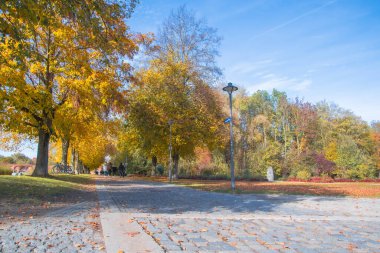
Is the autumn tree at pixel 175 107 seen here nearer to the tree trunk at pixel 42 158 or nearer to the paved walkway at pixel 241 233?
the tree trunk at pixel 42 158

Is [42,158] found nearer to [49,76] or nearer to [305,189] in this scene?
[49,76]

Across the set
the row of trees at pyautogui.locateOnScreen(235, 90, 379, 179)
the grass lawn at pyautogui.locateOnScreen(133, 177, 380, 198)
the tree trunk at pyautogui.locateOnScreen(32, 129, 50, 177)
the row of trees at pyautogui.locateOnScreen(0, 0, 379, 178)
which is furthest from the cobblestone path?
the row of trees at pyautogui.locateOnScreen(235, 90, 379, 179)

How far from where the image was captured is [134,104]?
22.7m

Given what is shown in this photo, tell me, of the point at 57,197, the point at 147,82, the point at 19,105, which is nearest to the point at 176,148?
the point at 147,82

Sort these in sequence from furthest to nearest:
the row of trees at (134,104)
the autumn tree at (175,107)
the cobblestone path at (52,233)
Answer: the autumn tree at (175,107) → the row of trees at (134,104) → the cobblestone path at (52,233)

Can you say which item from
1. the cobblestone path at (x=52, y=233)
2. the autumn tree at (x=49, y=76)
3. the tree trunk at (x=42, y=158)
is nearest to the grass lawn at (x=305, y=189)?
the autumn tree at (x=49, y=76)

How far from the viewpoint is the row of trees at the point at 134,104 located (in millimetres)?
8914

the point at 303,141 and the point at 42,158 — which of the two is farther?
the point at 303,141

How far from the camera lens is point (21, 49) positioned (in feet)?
26.0

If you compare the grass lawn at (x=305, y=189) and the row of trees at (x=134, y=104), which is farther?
the grass lawn at (x=305, y=189)

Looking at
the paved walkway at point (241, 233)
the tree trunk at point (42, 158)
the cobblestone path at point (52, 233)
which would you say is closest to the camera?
the cobblestone path at point (52, 233)

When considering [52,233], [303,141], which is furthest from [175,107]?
[303,141]

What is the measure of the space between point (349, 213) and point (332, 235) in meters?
3.05

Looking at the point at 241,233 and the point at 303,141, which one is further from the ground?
the point at 303,141
